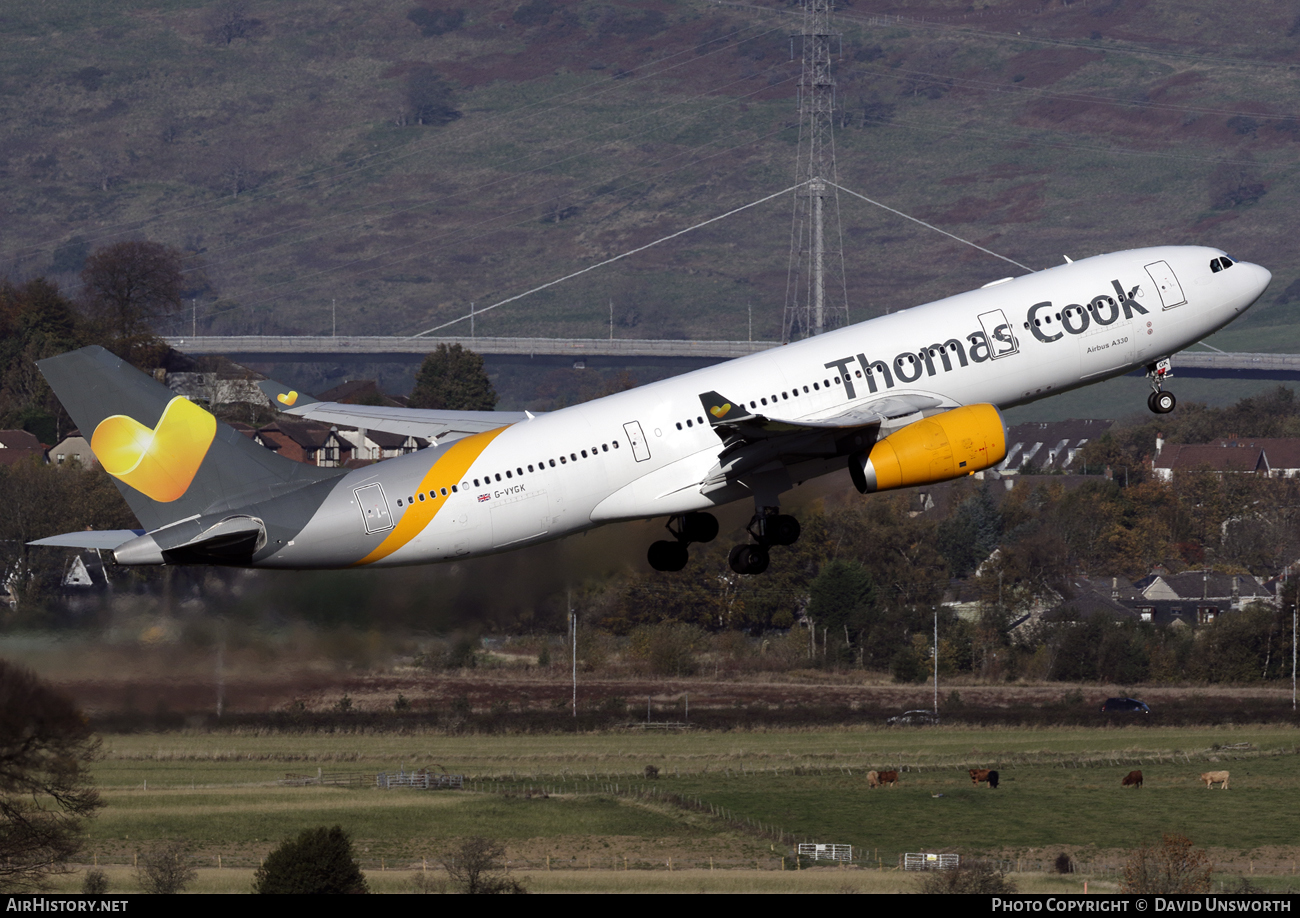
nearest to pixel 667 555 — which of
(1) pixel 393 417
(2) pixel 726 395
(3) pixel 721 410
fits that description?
(2) pixel 726 395

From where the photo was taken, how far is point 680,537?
53938 mm

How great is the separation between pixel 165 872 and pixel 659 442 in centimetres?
4160

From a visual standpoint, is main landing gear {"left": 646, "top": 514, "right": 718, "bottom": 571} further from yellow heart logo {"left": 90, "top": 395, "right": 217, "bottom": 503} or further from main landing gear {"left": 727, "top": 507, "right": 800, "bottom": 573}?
yellow heart logo {"left": 90, "top": 395, "right": 217, "bottom": 503}

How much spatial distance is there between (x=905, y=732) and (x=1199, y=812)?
2018cm

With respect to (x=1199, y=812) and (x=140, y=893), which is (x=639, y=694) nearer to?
(x=1199, y=812)

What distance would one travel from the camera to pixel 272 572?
5669 cm

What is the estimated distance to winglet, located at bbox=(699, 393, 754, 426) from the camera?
1874 inches

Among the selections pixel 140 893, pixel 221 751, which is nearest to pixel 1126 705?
pixel 221 751

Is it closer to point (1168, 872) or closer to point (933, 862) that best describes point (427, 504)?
point (1168, 872)

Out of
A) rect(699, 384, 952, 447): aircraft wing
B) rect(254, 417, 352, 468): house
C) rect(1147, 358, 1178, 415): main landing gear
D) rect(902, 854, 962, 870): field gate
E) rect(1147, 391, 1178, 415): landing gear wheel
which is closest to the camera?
rect(699, 384, 952, 447): aircraft wing

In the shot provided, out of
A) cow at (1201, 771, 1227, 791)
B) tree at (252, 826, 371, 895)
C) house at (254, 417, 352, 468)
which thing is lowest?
tree at (252, 826, 371, 895)

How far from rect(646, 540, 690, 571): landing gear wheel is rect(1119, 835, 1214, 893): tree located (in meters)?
35.7

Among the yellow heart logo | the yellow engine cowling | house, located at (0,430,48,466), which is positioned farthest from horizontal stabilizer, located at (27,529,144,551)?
house, located at (0,430,48,466)

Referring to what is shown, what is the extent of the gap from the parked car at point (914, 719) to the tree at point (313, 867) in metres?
45.3
